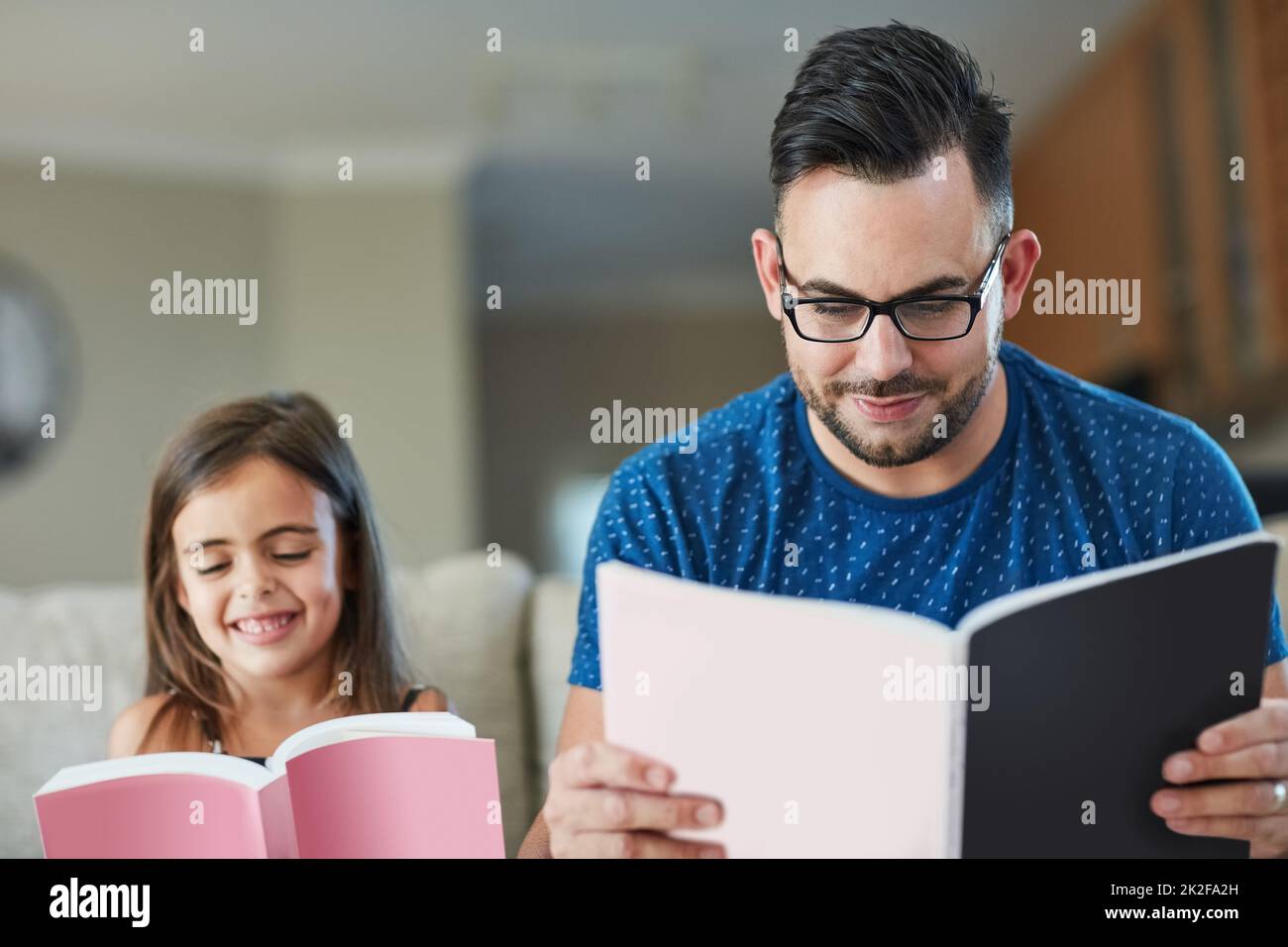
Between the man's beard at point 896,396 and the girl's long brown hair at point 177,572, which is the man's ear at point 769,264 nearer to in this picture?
the man's beard at point 896,396

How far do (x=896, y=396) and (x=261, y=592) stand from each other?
66cm

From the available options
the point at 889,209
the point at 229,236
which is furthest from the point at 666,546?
the point at 229,236

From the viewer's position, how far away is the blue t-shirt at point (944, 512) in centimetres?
122

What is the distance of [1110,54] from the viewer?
3842mm

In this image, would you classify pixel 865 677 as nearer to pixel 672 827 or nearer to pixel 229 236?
pixel 672 827

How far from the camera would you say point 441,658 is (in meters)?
1.66

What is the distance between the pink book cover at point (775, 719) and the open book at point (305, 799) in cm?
21

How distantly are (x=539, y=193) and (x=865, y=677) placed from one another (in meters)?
4.84

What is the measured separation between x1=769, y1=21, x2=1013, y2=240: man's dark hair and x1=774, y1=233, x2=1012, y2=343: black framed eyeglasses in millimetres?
81

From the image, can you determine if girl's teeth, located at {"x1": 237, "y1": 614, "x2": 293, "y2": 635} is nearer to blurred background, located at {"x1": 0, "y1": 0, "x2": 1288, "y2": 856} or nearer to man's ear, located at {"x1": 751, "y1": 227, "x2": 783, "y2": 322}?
man's ear, located at {"x1": 751, "y1": 227, "x2": 783, "y2": 322}

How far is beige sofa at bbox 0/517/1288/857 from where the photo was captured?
158 cm

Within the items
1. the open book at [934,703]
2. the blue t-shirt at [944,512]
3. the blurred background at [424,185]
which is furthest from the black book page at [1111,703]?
the blurred background at [424,185]

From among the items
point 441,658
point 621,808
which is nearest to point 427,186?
point 441,658

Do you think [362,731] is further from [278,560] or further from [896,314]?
[896,314]
